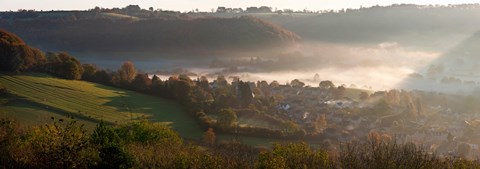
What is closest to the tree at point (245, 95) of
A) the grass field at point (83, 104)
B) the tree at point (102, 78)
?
the grass field at point (83, 104)

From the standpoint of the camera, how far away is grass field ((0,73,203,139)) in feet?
222

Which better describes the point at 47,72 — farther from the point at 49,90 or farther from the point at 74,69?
the point at 49,90

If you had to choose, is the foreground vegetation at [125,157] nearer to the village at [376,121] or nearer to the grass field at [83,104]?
the grass field at [83,104]

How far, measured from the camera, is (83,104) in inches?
2948

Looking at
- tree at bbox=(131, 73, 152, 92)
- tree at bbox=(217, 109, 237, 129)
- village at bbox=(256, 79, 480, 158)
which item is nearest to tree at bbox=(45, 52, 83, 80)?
tree at bbox=(131, 73, 152, 92)

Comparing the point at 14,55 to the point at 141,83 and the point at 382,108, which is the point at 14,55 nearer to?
the point at 141,83

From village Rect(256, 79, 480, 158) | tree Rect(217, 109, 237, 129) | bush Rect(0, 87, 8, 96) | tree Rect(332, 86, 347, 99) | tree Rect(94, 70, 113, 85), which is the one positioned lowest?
village Rect(256, 79, 480, 158)

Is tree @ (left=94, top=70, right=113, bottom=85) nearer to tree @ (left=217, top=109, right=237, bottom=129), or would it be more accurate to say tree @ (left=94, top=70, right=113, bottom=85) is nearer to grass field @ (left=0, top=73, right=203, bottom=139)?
grass field @ (left=0, top=73, right=203, bottom=139)

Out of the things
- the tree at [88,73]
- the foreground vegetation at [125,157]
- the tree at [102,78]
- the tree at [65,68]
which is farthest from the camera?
the tree at [102,78]

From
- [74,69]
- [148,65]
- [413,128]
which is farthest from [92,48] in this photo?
[413,128]

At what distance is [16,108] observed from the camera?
217 ft

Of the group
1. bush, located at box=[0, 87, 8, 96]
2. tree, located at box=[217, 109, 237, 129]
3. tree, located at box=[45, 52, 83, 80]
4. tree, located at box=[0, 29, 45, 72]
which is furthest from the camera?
tree, located at box=[45, 52, 83, 80]

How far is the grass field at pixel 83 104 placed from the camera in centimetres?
6769

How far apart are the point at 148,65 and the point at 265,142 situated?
123 m
